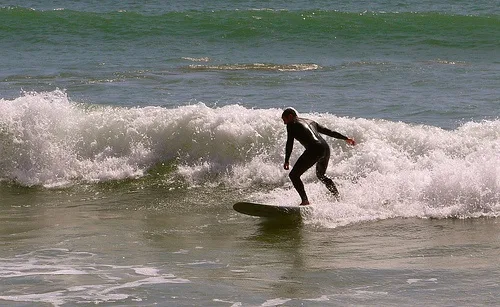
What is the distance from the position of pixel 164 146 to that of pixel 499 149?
5.22 m

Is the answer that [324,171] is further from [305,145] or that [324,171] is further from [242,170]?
[242,170]

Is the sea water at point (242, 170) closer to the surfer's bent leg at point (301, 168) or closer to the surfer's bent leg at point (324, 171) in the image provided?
the surfer's bent leg at point (324, 171)

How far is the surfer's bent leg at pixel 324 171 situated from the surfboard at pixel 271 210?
0.64 meters

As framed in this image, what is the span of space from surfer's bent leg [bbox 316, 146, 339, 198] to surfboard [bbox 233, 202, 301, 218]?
644mm

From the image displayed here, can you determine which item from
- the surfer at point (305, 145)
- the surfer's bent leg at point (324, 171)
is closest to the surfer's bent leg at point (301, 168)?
the surfer at point (305, 145)

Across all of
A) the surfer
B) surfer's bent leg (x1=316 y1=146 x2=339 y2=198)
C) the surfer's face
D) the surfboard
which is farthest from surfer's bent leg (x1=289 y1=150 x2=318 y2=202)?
the surfer's face

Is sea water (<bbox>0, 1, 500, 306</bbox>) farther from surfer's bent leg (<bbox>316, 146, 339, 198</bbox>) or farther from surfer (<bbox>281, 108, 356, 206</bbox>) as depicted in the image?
surfer (<bbox>281, 108, 356, 206</bbox>)

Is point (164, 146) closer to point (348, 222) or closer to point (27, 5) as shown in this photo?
point (348, 222)

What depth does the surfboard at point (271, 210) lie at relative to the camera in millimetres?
11844

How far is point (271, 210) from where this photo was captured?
38.9ft

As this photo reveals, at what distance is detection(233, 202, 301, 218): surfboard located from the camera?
38.9 ft

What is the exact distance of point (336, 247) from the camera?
1058 cm

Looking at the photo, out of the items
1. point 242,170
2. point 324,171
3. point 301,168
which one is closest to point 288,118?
point 301,168

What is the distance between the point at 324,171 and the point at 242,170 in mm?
2605
